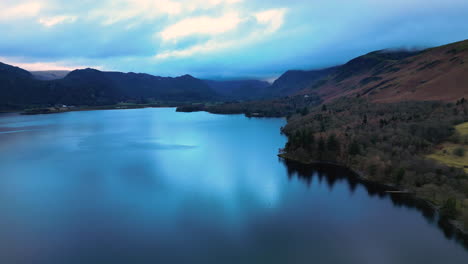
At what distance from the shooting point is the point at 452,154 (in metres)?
39.8

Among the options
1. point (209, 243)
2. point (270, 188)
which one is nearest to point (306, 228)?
point (209, 243)

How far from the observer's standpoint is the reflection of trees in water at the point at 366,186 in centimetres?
2695

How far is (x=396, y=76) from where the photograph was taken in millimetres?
119750

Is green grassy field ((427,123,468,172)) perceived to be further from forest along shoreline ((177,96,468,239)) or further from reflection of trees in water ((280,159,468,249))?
reflection of trees in water ((280,159,468,249))

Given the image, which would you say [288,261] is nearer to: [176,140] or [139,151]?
[139,151]

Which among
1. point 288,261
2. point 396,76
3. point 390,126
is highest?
point 396,76

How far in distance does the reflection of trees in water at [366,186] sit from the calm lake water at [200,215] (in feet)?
0.90

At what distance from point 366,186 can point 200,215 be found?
886 inches

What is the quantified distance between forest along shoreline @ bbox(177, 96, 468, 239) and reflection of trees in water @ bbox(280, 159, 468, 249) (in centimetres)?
69

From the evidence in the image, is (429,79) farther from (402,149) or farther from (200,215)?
(200,215)

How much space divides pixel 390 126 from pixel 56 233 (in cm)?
5424

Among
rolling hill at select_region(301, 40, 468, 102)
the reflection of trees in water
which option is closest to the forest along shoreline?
the reflection of trees in water

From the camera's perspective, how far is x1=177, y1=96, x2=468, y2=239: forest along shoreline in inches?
1225

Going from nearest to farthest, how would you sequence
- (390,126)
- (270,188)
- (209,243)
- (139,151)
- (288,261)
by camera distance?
(288,261), (209,243), (270,188), (390,126), (139,151)
